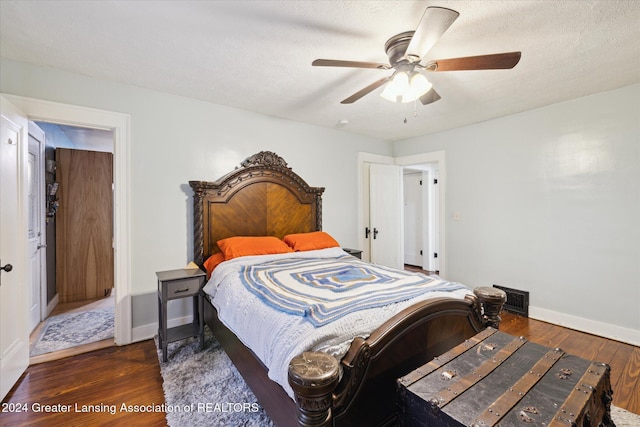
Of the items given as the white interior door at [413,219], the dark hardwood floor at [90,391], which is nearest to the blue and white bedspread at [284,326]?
the dark hardwood floor at [90,391]

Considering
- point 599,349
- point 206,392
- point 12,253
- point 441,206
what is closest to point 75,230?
point 12,253

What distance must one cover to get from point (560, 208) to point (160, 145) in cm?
446

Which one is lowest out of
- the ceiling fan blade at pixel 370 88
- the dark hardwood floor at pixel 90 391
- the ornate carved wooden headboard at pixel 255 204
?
the dark hardwood floor at pixel 90 391

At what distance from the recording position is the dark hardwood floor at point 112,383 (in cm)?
177

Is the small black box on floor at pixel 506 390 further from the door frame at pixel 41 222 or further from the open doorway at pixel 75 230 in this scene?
the door frame at pixel 41 222

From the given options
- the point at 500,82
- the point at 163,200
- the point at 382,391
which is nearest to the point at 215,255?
the point at 163,200

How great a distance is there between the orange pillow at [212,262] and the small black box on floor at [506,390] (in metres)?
2.12

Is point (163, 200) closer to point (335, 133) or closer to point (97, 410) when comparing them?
point (97, 410)

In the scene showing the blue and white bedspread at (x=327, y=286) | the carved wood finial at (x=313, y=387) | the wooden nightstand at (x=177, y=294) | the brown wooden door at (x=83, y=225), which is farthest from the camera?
the brown wooden door at (x=83, y=225)

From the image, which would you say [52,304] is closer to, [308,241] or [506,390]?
[308,241]

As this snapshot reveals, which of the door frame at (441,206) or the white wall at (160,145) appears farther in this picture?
the door frame at (441,206)

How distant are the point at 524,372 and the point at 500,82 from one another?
2514 millimetres

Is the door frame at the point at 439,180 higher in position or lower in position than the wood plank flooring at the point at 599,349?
higher

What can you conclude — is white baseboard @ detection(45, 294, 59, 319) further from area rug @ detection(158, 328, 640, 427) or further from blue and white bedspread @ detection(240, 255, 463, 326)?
blue and white bedspread @ detection(240, 255, 463, 326)
